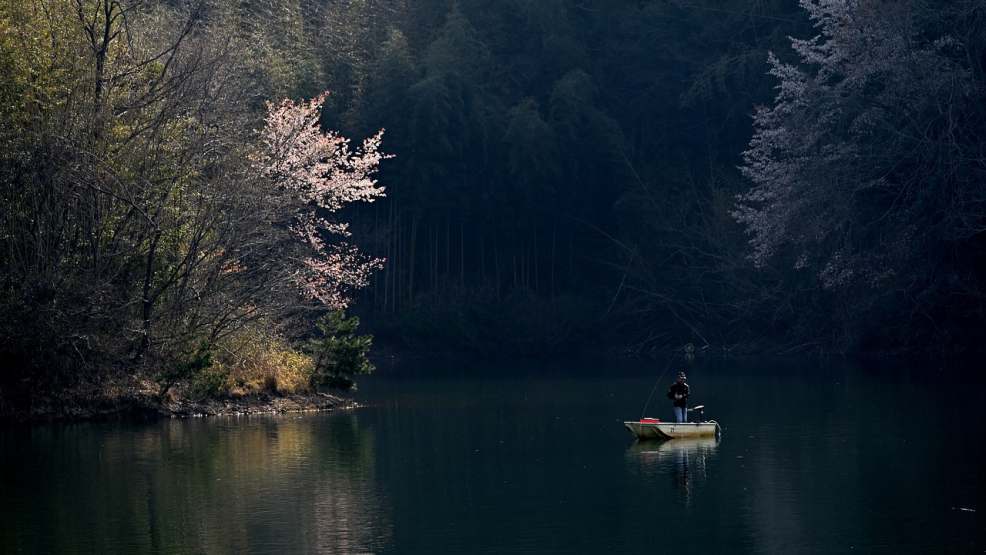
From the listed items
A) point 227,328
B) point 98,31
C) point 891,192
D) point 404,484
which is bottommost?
point 404,484

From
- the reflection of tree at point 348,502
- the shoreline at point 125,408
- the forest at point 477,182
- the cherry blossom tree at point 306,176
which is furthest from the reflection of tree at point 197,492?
the cherry blossom tree at point 306,176

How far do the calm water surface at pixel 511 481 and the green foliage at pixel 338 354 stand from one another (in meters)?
1.55

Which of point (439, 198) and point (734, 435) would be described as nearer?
point (734, 435)

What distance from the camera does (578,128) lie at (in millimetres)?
56469

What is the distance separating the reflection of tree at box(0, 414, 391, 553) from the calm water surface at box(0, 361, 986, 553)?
0.15ft

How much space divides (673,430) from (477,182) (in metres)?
32.5

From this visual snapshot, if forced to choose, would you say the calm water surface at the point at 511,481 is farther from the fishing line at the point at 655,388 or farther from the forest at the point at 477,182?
the forest at the point at 477,182

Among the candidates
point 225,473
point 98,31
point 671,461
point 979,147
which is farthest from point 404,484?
point 979,147

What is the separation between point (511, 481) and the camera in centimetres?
1941

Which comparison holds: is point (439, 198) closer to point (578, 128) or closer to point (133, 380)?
point (578, 128)

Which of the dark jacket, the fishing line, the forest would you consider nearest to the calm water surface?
the fishing line

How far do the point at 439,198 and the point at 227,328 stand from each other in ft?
79.3

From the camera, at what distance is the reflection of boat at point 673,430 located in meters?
23.8

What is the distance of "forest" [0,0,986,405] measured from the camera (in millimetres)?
28422
